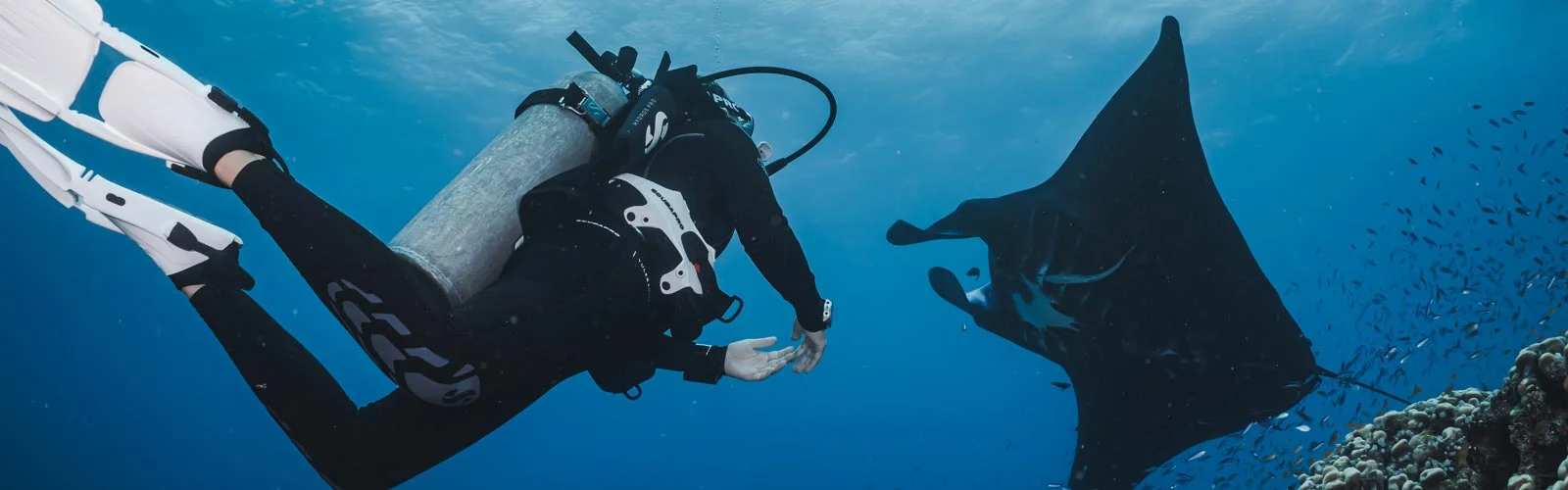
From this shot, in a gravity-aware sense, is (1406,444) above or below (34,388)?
below

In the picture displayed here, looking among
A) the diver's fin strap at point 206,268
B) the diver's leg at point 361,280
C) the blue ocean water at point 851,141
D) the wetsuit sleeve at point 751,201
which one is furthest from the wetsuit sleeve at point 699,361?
the blue ocean water at point 851,141

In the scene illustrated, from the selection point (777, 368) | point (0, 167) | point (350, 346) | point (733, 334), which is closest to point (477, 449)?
point (350, 346)

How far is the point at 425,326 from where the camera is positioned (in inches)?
81.1

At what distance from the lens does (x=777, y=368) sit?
11.6ft

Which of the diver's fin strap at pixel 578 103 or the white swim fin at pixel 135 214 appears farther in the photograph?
the diver's fin strap at pixel 578 103

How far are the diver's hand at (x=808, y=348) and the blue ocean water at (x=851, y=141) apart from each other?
13.7 feet

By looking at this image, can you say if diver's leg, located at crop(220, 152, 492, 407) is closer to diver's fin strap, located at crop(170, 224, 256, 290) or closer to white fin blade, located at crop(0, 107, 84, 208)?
diver's fin strap, located at crop(170, 224, 256, 290)

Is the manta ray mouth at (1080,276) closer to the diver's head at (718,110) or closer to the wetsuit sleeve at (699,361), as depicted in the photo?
the wetsuit sleeve at (699,361)

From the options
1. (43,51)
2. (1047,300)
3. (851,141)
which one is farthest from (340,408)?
(851,141)

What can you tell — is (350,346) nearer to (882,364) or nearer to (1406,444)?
(882,364)

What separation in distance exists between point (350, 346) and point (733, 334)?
20.7 meters

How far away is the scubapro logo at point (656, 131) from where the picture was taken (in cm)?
281

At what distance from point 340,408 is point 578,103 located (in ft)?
4.79

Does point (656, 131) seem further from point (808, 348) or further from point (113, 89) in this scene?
point (113, 89)
